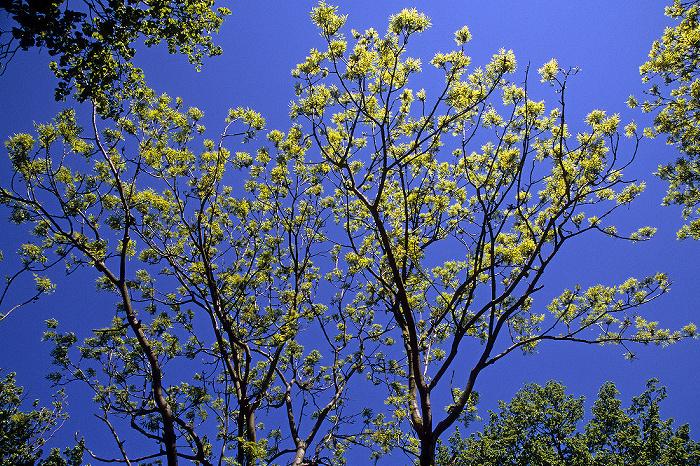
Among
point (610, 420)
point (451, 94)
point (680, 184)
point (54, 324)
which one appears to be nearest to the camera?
point (451, 94)

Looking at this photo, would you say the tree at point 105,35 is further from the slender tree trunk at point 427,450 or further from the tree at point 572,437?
the tree at point 572,437

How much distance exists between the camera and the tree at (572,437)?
14.5m

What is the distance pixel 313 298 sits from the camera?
1016cm

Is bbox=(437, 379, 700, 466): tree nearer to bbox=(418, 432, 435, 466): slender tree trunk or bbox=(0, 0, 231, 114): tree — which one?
bbox=(418, 432, 435, 466): slender tree trunk

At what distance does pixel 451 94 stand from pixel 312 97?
315cm

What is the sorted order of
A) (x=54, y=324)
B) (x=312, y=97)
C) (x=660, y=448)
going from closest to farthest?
(x=312, y=97), (x=54, y=324), (x=660, y=448)

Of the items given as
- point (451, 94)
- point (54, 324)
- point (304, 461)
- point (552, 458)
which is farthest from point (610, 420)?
point (54, 324)

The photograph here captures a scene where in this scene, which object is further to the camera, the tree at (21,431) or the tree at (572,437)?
the tree at (572,437)

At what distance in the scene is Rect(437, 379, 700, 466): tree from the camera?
1446cm

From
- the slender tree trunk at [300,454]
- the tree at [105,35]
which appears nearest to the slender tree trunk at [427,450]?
the slender tree trunk at [300,454]

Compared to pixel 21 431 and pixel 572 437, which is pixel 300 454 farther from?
pixel 572 437

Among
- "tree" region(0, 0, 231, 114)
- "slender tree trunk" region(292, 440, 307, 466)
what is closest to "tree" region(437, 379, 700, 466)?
"slender tree trunk" region(292, 440, 307, 466)

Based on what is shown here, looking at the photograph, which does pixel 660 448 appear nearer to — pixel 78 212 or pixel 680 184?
pixel 680 184

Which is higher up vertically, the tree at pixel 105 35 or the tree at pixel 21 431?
the tree at pixel 105 35
